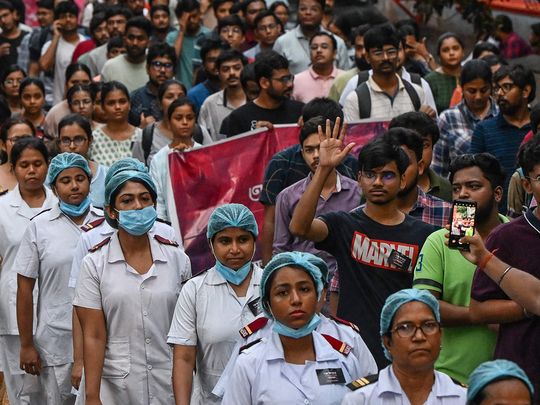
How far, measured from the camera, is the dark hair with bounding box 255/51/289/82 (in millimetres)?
11172

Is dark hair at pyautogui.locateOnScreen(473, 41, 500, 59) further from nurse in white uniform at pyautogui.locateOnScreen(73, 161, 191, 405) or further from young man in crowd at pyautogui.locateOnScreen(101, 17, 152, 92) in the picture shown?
nurse in white uniform at pyautogui.locateOnScreen(73, 161, 191, 405)

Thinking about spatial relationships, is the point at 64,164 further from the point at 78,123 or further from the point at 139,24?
the point at 139,24

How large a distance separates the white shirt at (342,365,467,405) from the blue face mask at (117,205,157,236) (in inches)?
94.7

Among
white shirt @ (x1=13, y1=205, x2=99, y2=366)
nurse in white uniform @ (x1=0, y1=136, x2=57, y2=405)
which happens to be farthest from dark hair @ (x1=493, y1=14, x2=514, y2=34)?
white shirt @ (x1=13, y1=205, x2=99, y2=366)

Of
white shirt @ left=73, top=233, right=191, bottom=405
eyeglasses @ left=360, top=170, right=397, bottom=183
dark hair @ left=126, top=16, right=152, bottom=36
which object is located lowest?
white shirt @ left=73, top=233, right=191, bottom=405

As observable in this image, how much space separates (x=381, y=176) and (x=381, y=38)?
410 centimetres

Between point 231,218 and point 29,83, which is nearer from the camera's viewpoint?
point 231,218

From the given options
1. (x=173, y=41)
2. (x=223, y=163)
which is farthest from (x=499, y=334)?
(x=173, y=41)

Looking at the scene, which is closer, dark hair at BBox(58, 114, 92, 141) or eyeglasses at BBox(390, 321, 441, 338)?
eyeglasses at BBox(390, 321, 441, 338)

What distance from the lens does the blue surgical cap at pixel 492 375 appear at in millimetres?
5355

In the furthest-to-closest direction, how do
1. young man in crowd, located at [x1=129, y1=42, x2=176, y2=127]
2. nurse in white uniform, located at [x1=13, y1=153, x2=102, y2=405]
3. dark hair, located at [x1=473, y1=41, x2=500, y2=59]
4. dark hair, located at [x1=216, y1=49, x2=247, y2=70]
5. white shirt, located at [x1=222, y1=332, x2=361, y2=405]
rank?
dark hair, located at [x1=473, y1=41, x2=500, y2=59] → young man in crowd, located at [x1=129, y1=42, x2=176, y2=127] → dark hair, located at [x1=216, y1=49, x2=247, y2=70] → nurse in white uniform, located at [x1=13, y1=153, x2=102, y2=405] → white shirt, located at [x1=222, y1=332, x2=361, y2=405]

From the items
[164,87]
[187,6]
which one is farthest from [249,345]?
[187,6]

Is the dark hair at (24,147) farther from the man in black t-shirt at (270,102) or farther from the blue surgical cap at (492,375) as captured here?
the blue surgical cap at (492,375)

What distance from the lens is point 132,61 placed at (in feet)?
47.9
